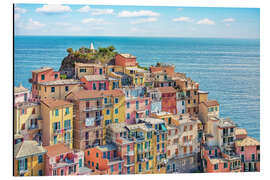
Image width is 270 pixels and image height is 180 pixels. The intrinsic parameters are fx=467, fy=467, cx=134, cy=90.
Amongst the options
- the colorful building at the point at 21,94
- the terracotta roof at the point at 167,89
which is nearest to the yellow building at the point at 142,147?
the terracotta roof at the point at 167,89

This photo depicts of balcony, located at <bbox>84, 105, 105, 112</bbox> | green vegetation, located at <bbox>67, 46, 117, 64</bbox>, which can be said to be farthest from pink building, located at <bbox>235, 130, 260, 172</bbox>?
green vegetation, located at <bbox>67, 46, 117, 64</bbox>

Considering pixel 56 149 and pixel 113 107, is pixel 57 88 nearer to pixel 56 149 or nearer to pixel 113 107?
pixel 113 107

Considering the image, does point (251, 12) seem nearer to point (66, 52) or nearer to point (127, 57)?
point (127, 57)

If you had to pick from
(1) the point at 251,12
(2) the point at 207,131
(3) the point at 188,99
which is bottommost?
(2) the point at 207,131

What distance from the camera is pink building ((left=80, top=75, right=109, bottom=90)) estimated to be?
1113 inches

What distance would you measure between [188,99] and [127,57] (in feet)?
16.4

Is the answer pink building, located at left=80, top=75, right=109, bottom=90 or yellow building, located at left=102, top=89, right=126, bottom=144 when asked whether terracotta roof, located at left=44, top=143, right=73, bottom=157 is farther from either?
pink building, located at left=80, top=75, right=109, bottom=90

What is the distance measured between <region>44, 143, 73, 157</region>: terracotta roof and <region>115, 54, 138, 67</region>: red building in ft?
26.6

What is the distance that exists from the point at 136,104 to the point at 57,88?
5.06m

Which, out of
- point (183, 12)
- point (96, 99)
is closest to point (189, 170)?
point (96, 99)

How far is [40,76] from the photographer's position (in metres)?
27.0

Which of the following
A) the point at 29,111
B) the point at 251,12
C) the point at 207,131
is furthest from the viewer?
the point at 207,131

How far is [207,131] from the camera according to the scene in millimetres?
30688

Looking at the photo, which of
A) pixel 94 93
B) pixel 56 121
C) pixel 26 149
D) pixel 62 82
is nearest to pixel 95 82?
pixel 94 93
